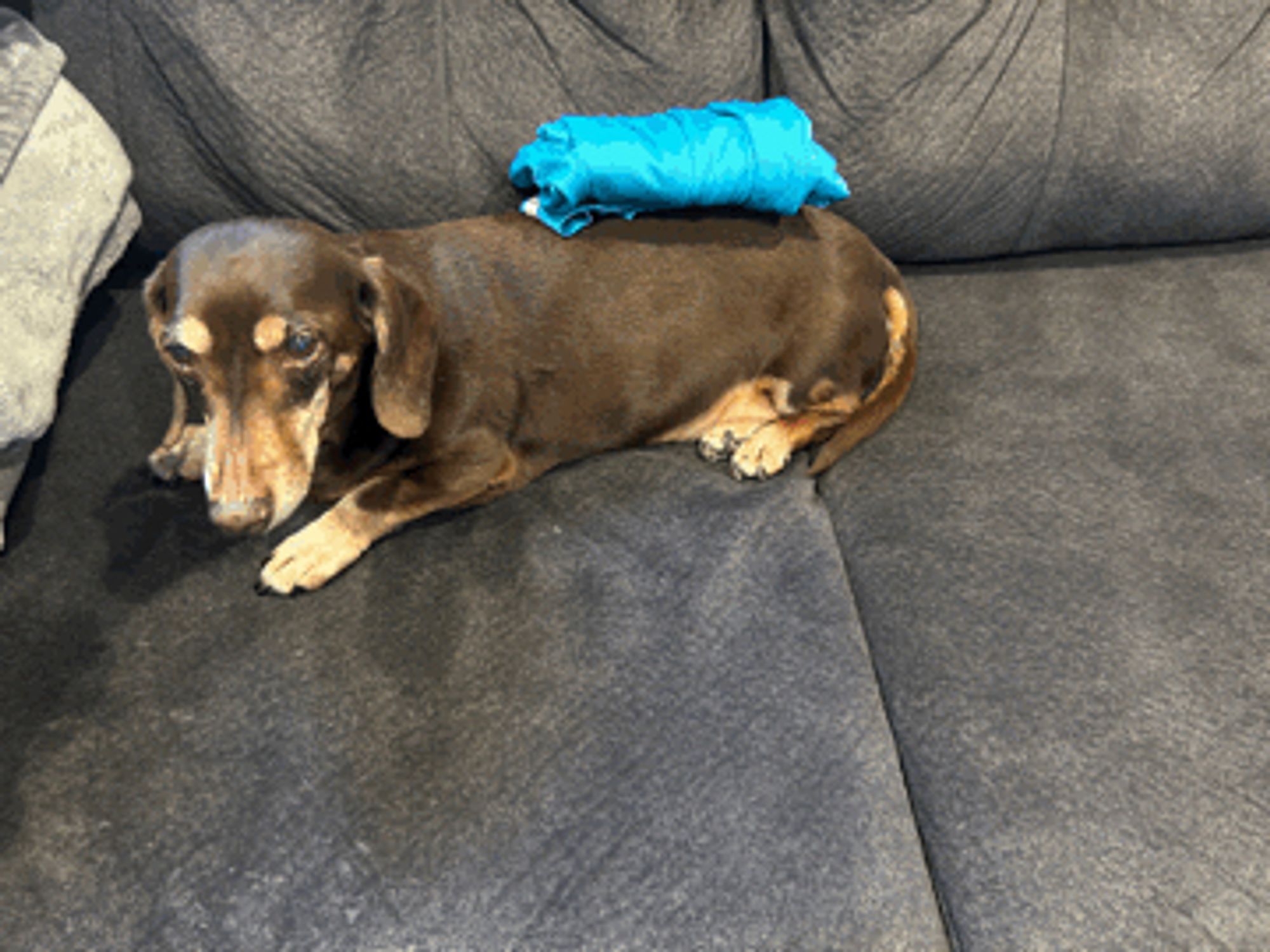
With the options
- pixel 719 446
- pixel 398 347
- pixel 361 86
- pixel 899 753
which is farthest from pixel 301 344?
pixel 899 753

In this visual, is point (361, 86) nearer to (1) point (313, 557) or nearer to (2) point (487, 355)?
(2) point (487, 355)

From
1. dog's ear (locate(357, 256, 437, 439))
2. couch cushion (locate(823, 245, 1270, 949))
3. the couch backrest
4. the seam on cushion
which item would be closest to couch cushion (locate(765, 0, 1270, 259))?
the couch backrest

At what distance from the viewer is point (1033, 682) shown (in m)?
1.58

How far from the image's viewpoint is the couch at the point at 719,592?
129 centimetres

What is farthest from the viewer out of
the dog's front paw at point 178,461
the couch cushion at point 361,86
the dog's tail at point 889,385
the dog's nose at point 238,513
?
the dog's tail at point 889,385

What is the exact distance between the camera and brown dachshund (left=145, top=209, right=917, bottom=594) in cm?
141

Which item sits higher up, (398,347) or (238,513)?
(398,347)

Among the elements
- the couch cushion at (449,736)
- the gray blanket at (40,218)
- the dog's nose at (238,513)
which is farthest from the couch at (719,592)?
the dog's nose at (238,513)

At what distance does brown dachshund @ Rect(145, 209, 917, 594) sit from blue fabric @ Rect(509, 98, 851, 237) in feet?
0.19

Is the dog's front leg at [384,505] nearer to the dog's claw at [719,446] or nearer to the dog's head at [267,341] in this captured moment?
the dog's head at [267,341]

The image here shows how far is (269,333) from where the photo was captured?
138 centimetres

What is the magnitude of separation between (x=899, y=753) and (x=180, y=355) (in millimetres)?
1308

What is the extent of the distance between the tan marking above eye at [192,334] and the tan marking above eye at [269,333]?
7 cm

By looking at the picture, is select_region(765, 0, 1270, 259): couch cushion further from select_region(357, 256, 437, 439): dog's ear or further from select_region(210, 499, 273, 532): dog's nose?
select_region(210, 499, 273, 532): dog's nose
